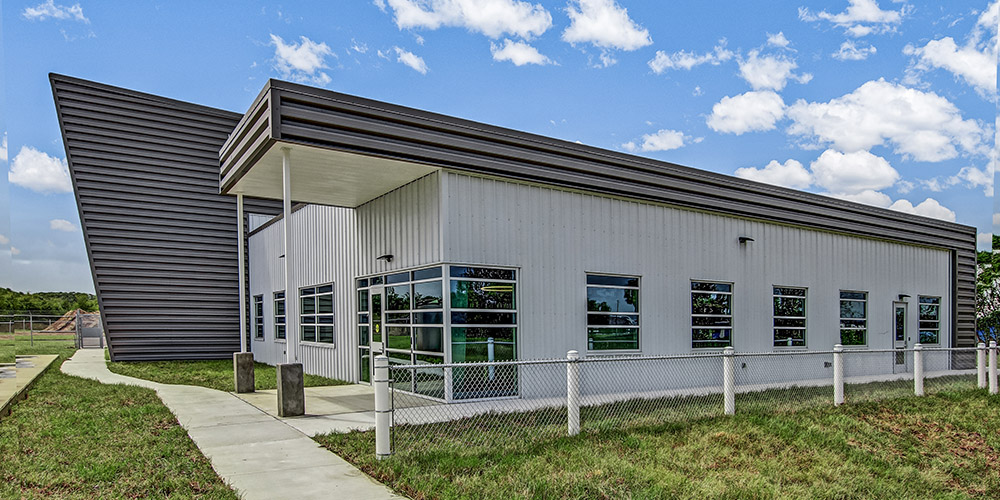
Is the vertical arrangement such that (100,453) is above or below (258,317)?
below

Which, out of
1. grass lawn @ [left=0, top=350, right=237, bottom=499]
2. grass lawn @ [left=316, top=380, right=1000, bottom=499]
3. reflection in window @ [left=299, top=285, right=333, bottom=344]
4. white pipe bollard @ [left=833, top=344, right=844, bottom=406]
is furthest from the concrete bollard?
white pipe bollard @ [left=833, top=344, right=844, bottom=406]

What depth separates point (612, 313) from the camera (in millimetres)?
12812

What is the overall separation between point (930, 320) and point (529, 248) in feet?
46.7

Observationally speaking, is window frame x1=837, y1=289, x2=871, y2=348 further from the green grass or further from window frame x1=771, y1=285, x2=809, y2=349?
the green grass

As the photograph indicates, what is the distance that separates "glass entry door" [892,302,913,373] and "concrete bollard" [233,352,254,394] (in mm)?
15742

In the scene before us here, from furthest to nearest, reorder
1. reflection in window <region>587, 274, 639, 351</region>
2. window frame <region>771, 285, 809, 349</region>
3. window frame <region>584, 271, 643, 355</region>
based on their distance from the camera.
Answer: window frame <region>771, 285, 809, 349</region> < reflection in window <region>587, 274, 639, 351</region> < window frame <region>584, 271, 643, 355</region>

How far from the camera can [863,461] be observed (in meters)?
7.76

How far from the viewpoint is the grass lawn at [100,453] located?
623 centimetres

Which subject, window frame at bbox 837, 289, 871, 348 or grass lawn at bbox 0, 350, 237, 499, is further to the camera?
window frame at bbox 837, 289, 871, 348

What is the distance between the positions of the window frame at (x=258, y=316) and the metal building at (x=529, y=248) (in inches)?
110

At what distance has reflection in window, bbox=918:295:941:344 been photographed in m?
19.2

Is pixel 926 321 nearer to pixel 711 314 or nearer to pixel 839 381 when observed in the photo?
pixel 711 314

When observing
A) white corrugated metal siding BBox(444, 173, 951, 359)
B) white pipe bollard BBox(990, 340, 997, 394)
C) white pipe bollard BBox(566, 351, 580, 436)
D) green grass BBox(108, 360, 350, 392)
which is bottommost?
green grass BBox(108, 360, 350, 392)

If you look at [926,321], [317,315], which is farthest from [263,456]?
[926,321]
